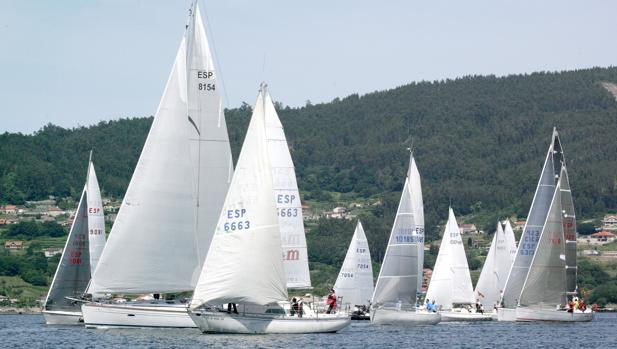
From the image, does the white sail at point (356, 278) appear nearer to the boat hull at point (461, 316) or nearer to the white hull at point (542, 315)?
the boat hull at point (461, 316)

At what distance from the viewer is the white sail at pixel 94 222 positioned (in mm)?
71812

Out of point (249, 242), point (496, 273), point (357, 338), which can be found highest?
point (249, 242)

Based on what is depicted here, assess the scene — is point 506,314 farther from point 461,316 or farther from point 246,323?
point 246,323

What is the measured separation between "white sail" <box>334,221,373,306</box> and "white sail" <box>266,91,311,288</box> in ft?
112

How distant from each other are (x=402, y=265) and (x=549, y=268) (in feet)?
29.1

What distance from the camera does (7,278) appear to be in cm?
16650

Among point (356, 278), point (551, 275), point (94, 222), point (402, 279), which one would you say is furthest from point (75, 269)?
point (356, 278)

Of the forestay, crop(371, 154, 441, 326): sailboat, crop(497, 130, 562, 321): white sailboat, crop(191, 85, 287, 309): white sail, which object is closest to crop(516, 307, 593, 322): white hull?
crop(497, 130, 562, 321): white sailboat

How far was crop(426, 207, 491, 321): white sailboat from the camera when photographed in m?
88.9

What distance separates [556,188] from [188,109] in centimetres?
2796

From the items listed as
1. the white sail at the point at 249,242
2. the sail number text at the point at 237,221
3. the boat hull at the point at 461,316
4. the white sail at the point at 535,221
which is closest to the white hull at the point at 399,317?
the white sail at the point at 535,221

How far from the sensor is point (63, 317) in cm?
7150

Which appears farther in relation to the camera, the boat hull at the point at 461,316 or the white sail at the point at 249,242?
the boat hull at the point at 461,316

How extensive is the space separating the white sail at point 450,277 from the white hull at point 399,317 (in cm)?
1210
